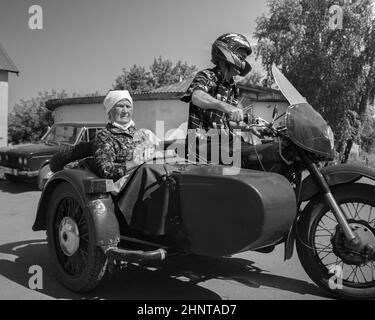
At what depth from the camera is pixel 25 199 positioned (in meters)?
9.23

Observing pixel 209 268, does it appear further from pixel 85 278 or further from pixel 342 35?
pixel 342 35

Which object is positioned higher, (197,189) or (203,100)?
(203,100)

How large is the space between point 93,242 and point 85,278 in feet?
1.09

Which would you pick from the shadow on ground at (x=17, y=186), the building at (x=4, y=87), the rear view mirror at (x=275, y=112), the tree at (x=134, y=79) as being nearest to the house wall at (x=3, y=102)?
the building at (x=4, y=87)

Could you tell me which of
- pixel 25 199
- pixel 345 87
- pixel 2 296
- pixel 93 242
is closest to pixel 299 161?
pixel 93 242

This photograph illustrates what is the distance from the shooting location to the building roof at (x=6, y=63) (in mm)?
24375

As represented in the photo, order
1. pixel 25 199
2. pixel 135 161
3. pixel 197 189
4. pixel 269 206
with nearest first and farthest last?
pixel 269 206 < pixel 197 189 < pixel 135 161 < pixel 25 199

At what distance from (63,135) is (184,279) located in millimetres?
7873

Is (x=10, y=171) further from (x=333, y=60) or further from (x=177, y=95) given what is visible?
(x=333, y=60)

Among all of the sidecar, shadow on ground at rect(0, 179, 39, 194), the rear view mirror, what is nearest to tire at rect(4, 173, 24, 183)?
shadow on ground at rect(0, 179, 39, 194)

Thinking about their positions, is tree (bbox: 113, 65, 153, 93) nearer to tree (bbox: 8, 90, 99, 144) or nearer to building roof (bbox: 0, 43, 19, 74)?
tree (bbox: 8, 90, 99, 144)

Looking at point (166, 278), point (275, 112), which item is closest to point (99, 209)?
point (166, 278)

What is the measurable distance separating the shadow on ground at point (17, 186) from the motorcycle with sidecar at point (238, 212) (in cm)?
745
